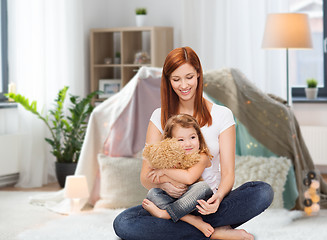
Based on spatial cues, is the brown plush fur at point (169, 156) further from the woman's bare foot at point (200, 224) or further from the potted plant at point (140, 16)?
the potted plant at point (140, 16)

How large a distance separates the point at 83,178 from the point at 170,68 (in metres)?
1.93

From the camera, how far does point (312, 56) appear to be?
5.28m

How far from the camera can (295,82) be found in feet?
17.5

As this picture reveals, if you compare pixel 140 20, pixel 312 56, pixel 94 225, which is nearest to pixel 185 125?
pixel 94 225

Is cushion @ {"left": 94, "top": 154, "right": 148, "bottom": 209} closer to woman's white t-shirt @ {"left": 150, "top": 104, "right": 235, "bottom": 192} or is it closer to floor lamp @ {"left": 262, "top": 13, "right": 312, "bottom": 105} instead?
floor lamp @ {"left": 262, "top": 13, "right": 312, "bottom": 105}

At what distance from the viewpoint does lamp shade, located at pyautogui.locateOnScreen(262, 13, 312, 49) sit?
4.05 meters

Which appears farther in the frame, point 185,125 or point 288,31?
point 288,31

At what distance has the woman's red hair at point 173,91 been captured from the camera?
5.01ft

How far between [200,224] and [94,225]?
1.59m

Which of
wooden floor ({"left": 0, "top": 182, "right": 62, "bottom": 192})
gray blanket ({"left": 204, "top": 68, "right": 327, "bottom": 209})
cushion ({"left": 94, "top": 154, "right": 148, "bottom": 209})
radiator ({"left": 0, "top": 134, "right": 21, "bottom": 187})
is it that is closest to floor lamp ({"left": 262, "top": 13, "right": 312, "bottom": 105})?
gray blanket ({"left": 204, "top": 68, "right": 327, "bottom": 209})

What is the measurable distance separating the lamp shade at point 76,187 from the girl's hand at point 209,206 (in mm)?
1896

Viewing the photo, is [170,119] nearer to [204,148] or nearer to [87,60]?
[204,148]

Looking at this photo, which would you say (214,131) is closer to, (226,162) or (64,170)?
(226,162)

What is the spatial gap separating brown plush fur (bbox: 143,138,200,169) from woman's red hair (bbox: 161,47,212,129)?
0.10 meters
